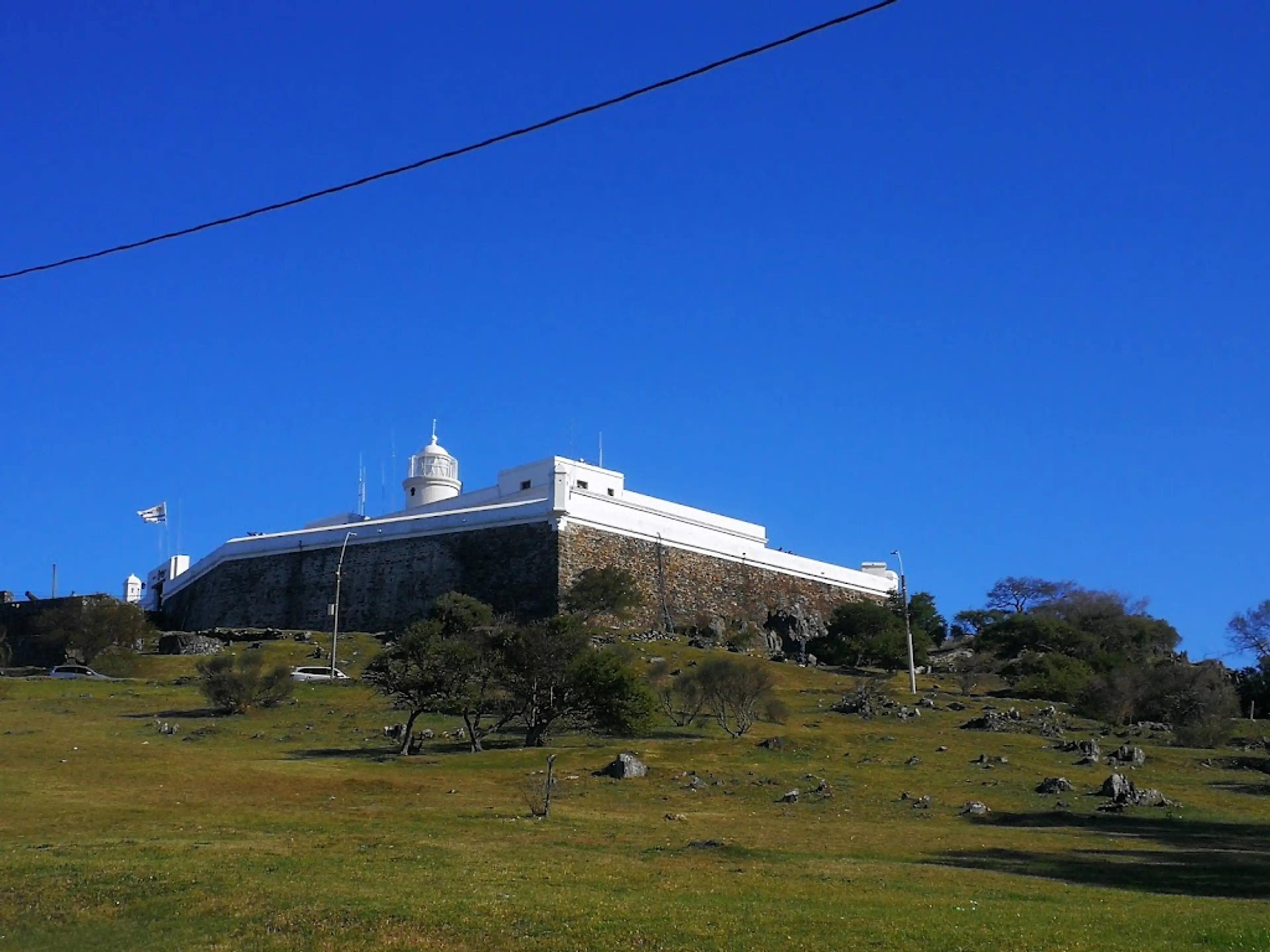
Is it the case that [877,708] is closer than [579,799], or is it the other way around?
[579,799]

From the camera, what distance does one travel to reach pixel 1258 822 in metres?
28.4

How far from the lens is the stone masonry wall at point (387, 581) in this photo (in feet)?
235

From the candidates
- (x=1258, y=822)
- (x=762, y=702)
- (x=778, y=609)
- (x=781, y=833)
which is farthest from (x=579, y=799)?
(x=778, y=609)

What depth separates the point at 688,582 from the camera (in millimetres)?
77125

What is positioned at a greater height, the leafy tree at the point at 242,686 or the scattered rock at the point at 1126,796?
the leafy tree at the point at 242,686

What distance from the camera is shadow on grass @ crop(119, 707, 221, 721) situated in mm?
44812

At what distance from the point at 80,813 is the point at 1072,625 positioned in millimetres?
59102

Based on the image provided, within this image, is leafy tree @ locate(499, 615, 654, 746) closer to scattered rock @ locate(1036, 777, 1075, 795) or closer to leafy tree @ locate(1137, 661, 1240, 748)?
scattered rock @ locate(1036, 777, 1075, 795)

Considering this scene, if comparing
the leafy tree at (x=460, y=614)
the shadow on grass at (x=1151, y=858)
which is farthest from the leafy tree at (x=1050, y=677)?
the shadow on grass at (x=1151, y=858)

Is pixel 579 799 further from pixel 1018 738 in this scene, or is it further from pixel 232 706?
pixel 232 706

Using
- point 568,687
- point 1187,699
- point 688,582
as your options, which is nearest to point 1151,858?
point 568,687

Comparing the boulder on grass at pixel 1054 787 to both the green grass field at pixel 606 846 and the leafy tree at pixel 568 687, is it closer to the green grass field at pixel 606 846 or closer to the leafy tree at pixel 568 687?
the green grass field at pixel 606 846

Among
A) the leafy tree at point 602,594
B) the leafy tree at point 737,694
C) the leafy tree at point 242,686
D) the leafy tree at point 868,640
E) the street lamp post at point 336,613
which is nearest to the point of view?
the leafy tree at point 737,694

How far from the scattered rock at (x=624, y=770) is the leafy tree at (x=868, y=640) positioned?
119 feet
